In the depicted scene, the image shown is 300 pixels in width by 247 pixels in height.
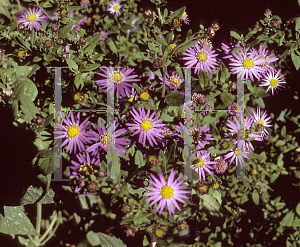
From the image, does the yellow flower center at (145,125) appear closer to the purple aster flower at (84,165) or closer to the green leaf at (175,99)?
the green leaf at (175,99)

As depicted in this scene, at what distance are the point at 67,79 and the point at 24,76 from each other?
27cm

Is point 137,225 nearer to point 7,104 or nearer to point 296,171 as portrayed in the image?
point 7,104

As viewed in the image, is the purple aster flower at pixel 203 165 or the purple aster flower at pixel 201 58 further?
the purple aster flower at pixel 201 58

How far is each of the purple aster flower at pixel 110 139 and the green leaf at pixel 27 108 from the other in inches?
13.9

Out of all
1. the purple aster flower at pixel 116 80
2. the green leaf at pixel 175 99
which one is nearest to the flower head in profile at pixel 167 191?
the green leaf at pixel 175 99

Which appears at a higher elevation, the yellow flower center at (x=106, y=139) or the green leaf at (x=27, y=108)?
the green leaf at (x=27, y=108)

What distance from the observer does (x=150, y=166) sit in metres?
1.38

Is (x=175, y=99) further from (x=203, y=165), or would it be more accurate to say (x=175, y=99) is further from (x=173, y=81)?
(x=203, y=165)

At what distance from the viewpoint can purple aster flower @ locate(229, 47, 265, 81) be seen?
181cm

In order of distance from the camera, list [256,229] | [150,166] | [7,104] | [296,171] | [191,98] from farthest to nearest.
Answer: [256,229] → [296,171] → [191,98] → [7,104] → [150,166]

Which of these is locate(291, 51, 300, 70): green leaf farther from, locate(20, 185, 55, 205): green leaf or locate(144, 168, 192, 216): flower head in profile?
locate(20, 185, 55, 205): green leaf

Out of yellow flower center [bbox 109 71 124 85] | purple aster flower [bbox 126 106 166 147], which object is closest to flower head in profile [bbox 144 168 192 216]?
purple aster flower [bbox 126 106 166 147]

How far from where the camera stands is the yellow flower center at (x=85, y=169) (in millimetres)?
1514

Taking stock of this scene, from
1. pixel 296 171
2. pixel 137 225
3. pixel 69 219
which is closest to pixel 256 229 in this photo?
pixel 296 171
